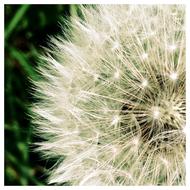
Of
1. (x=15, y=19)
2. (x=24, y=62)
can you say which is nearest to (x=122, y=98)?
(x=24, y=62)

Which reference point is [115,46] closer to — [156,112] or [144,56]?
[144,56]

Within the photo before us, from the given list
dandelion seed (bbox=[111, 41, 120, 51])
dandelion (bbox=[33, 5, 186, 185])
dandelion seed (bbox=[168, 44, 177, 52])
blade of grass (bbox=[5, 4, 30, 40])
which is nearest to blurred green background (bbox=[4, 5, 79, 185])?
blade of grass (bbox=[5, 4, 30, 40])

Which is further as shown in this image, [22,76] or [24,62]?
[22,76]

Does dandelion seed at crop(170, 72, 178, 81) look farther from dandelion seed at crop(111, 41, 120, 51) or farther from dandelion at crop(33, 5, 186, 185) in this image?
dandelion seed at crop(111, 41, 120, 51)
